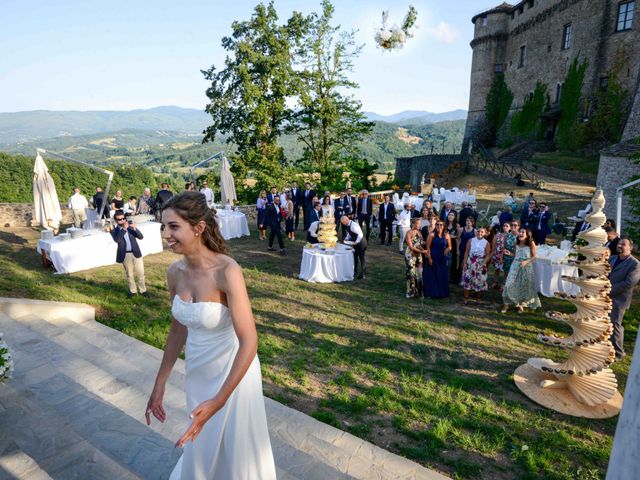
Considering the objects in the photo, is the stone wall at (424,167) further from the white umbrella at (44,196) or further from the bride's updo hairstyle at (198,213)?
the bride's updo hairstyle at (198,213)

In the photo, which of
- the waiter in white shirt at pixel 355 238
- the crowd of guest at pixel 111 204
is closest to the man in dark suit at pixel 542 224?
the waiter in white shirt at pixel 355 238

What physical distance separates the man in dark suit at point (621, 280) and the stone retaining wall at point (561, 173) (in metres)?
21.8

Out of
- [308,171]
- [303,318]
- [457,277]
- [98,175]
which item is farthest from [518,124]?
[98,175]

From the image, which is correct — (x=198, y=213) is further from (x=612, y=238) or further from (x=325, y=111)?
(x=325, y=111)

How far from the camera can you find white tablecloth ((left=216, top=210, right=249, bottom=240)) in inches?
590

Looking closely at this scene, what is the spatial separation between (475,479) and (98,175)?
225 feet

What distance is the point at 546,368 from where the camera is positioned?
538 centimetres

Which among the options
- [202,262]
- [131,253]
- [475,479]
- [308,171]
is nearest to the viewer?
[202,262]

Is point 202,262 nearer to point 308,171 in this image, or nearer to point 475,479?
point 475,479

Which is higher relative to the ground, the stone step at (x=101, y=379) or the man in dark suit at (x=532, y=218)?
the man in dark suit at (x=532, y=218)

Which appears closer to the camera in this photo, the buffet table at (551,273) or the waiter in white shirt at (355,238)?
the buffet table at (551,273)

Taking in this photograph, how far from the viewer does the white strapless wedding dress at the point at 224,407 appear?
2.29 m

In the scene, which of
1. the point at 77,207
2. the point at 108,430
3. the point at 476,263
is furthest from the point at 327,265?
the point at 77,207

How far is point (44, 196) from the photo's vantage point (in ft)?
37.7
